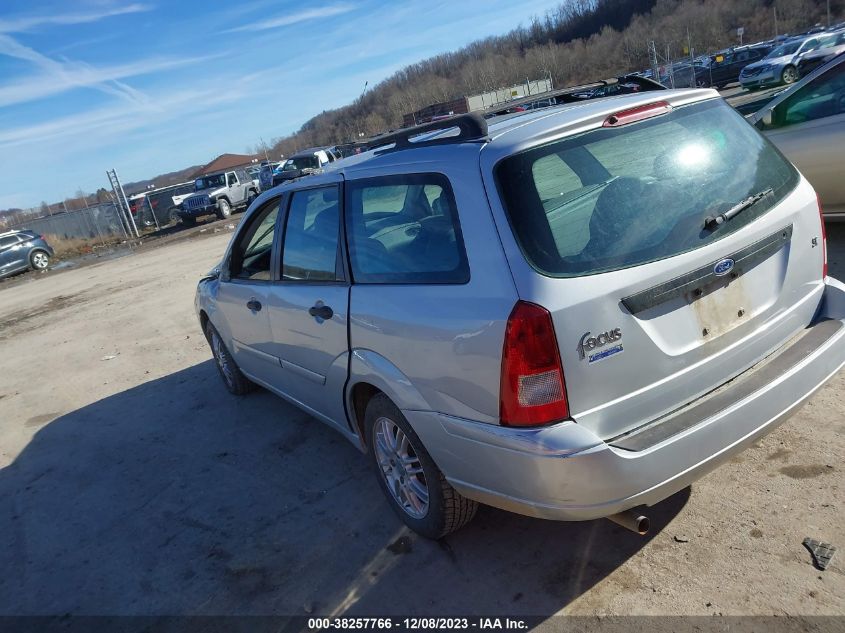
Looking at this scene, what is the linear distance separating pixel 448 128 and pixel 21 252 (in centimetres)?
2352

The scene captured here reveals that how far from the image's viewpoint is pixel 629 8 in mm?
147875

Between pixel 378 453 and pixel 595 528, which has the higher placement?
pixel 378 453

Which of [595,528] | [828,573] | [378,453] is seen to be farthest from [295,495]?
[828,573]

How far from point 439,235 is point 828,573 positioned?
200 cm

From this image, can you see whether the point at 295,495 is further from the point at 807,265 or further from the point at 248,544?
the point at 807,265

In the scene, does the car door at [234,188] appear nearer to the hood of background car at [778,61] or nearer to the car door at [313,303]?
the hood of background car at [778,61]

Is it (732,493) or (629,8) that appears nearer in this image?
(732,493)

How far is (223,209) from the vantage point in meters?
28.2

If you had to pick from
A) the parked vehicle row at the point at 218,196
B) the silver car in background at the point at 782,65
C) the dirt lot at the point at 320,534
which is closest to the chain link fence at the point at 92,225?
the parked vehicle row at the point at 218,196

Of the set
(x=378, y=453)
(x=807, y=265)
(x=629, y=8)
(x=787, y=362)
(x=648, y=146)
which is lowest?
(x=378, y=453)

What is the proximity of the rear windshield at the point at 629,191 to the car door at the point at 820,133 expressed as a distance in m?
3.72

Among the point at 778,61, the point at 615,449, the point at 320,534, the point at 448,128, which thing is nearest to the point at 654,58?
the point at 778,61

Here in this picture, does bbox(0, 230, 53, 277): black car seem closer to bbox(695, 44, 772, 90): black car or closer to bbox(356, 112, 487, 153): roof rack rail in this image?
bbox(356, 112, 487, 153): roof rack rail

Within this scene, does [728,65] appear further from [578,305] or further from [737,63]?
[578,305]
